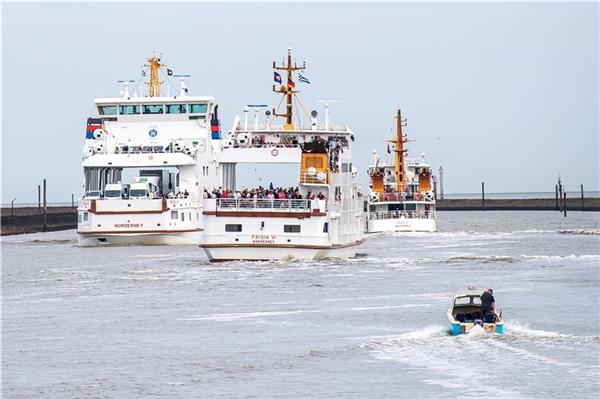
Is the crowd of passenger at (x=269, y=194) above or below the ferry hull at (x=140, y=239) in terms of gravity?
above

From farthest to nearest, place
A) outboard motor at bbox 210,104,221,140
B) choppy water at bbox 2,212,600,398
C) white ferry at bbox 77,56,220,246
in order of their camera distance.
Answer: outboard motor at bbox 210,104,221,140 < white ferry at bbox 77,56,220,246 < choppy water at bbox 2,212,600,398

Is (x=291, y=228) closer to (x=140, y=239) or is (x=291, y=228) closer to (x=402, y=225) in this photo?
(x=140, y=239)

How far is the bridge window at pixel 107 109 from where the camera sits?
85.8 m

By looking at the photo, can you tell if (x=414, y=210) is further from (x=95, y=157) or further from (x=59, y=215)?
(x=59, y=215)

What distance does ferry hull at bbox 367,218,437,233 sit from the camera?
10350 cm

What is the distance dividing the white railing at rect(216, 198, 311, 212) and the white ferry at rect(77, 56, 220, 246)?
69.0 feet

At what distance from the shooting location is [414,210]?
107 m

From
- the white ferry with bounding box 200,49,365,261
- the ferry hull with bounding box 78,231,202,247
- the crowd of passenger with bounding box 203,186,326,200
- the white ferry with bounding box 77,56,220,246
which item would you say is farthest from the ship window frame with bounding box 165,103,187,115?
the crowd of passenger with bounding box 203,186,326,200

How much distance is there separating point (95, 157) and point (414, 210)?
3345 cm

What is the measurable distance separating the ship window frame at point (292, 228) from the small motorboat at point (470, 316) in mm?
19175

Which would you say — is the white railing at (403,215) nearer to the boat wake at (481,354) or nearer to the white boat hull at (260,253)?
the white boat hull at (260,253)

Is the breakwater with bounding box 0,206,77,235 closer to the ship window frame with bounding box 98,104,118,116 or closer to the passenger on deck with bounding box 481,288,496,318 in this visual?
the ship window frame with bounding box 98,104,118,116

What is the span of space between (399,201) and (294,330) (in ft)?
232

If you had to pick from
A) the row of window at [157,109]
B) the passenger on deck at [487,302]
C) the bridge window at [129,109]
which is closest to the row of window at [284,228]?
the passenger on deck at [487,302]
